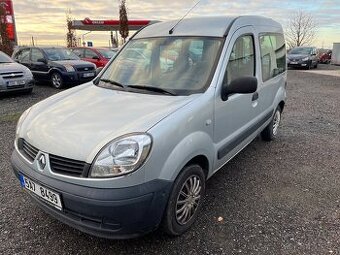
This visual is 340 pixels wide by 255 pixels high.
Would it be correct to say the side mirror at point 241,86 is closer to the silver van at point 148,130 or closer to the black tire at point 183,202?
the silver van at point 148,130

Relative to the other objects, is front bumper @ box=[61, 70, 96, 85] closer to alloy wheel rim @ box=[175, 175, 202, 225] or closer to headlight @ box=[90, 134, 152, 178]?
alloy wheel rim @ box=[175, 175, 202, 225]

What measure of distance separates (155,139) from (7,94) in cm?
925

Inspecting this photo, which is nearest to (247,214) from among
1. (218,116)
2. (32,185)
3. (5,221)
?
(218,116)

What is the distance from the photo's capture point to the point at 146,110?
269 centimetres

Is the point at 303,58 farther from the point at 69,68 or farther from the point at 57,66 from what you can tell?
the point at 57,66

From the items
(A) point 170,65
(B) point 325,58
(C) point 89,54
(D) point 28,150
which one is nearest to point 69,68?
(C) point 89,54

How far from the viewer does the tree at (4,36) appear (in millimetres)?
21484

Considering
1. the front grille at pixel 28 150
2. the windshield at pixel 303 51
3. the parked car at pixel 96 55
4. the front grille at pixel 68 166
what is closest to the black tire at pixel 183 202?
the front grille at pixel 68 166

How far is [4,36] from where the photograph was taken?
21703 millimetres

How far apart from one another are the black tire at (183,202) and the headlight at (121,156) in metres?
Result: 0.46

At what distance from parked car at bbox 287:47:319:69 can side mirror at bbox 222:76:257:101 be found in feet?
68.9

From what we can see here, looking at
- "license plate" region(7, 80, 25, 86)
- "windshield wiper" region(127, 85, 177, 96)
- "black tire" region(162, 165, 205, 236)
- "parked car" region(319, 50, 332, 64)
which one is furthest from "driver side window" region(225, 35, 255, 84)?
"parked car" region(319, 50, 332, 64)

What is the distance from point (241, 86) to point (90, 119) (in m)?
1.46

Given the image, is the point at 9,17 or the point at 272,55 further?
the point at 9,17
